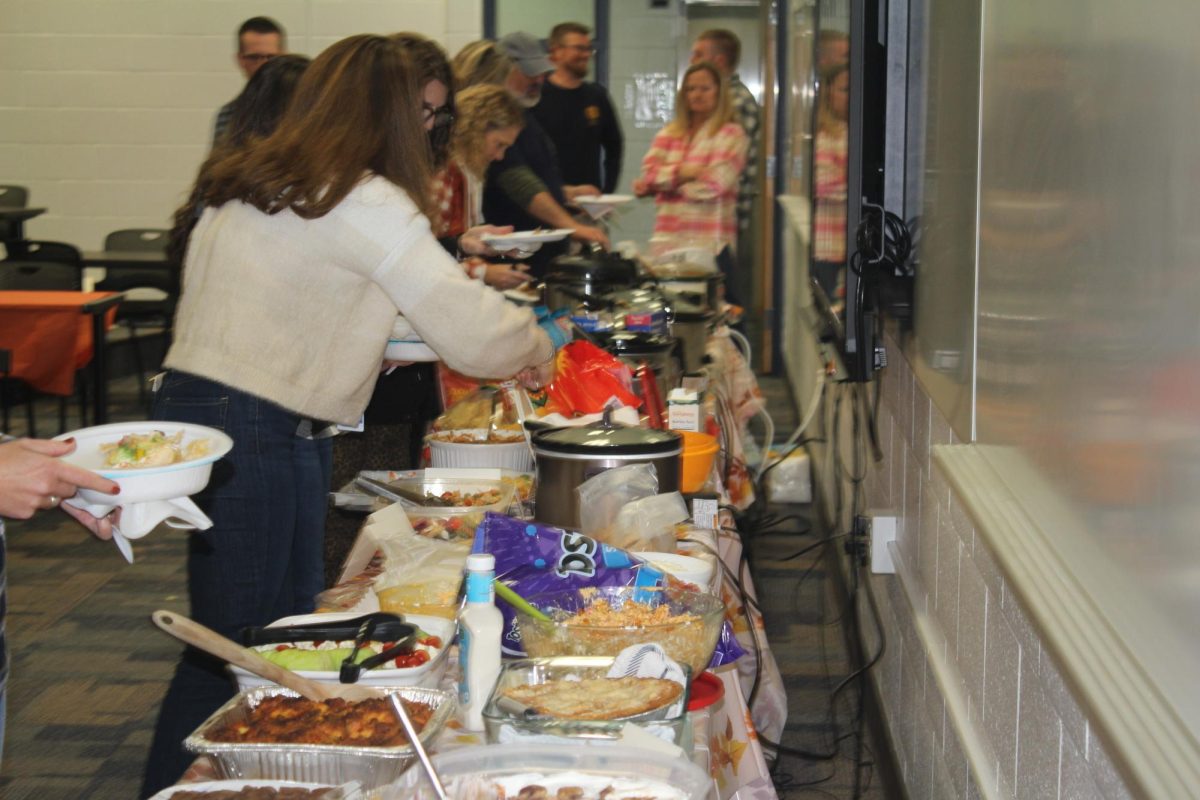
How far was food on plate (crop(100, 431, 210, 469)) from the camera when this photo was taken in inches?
64.4

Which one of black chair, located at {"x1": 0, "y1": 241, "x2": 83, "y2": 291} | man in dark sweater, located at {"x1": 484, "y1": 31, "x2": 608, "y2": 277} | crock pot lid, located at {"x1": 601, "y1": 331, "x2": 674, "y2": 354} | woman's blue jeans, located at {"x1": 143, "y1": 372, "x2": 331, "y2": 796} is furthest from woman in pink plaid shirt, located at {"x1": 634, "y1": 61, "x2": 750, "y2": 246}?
woman's blue jeans, located at {"x1": 143, "y1": 372, "x2": 331, "y2": 796}

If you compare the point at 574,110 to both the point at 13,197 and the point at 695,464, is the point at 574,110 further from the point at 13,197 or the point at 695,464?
the point at 695,464

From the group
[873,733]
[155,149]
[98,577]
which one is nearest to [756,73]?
[155,149]

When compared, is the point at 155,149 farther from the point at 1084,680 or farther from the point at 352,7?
the point at 1084,680

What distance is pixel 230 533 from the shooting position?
2260 millimetres

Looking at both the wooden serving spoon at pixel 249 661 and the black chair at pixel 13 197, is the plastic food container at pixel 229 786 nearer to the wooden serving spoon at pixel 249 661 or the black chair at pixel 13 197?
the wooden serving spoon at pixel 249 661

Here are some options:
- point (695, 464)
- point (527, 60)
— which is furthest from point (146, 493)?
point (527, 60)

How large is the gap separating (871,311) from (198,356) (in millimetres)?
1248

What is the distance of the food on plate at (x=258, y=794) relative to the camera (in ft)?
4.13

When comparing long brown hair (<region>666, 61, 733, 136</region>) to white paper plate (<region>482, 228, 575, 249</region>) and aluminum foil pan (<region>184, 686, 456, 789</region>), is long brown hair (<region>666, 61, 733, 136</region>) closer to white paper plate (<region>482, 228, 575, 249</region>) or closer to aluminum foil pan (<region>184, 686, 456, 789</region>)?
white paper plate (<region>482, 228, 575, 249</region>)

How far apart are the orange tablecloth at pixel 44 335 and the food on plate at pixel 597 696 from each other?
4.41 metres

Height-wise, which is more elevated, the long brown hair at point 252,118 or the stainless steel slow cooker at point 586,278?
the long brown hair at point 252,118

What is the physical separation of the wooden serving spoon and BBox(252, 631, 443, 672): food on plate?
0.17ft

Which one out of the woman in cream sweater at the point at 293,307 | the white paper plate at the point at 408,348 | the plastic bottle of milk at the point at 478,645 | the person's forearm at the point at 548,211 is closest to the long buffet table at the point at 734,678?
the plastic bottle of milk at the point at 478,645
